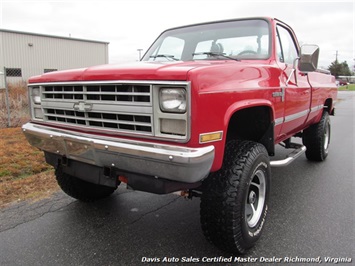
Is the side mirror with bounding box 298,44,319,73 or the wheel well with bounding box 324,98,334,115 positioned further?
the wheel well with bounding box 324,98,334,115

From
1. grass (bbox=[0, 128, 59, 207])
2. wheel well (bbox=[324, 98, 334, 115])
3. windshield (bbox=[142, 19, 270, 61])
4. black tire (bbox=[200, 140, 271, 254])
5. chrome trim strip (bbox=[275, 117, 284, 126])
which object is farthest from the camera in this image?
wheel well (bbox=[324, 98, 334, 115])

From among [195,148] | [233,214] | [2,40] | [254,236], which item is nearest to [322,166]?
[254,236]

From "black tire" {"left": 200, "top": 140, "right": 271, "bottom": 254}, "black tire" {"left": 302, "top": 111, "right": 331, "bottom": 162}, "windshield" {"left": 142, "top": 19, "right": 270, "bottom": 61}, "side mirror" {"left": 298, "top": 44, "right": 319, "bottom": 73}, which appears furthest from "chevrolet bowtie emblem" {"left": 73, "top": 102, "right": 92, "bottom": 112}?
"black tire" {"left": 302, "top": 111, "right": 331, "bottom": 162}

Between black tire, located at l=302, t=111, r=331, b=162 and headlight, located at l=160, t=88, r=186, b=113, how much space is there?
12.6 feet

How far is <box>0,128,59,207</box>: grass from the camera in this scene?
3.83 metres

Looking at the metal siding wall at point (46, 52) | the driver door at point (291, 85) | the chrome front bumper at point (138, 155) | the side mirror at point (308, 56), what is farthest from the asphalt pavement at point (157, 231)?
the metal siding wall at point (46, 52)

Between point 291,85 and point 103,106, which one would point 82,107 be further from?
point 291,85

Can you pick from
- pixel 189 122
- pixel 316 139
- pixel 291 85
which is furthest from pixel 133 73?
pixel 316 139

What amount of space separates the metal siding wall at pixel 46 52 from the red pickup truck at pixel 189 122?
68.7 feet

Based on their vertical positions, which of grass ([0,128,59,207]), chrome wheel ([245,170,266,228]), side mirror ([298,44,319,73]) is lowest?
grass ([0,128,59,207])

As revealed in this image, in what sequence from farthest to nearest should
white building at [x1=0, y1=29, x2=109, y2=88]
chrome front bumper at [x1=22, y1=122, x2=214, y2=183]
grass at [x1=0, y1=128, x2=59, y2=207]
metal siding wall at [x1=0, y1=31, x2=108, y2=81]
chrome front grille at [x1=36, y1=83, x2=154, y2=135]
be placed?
metal siding wall at [x1=0, y1=31, x2=108, y2=81]
white building at [x1=0, y1=29, x2=109, y2=88]
grass at [x1=0, y1=128, x2=59, y2=207]
chrome front grille at [x1=36, y1=83, x2=154, y2=135]
chrome front bumper at [x1=22, y1=122, x2=214, y2=183]

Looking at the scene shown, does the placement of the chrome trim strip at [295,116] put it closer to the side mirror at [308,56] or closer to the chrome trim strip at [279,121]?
the chrome trim strip at [279,121]

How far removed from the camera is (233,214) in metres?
2.37

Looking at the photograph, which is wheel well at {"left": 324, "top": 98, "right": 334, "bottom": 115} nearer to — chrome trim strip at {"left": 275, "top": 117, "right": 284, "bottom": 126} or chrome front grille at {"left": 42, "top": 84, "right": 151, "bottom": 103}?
chrome trim strip at {"left": 275, "top": 117, "right": 284, "bottom": 126}
